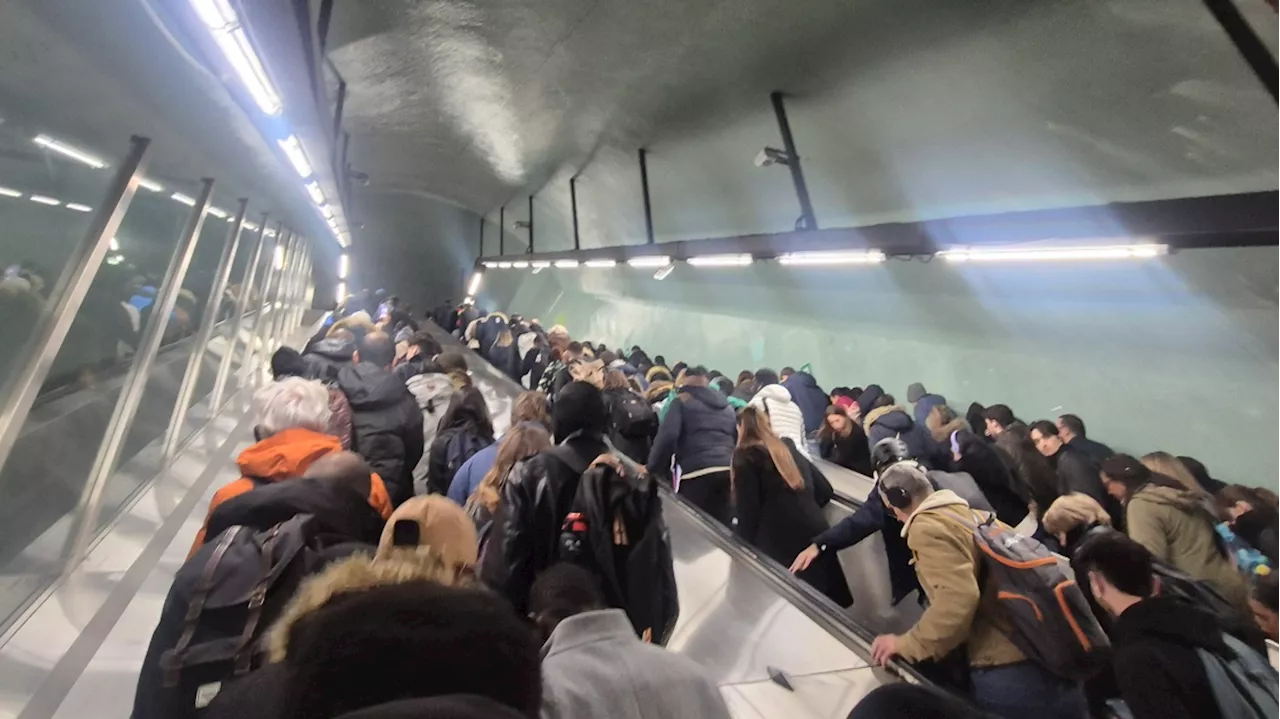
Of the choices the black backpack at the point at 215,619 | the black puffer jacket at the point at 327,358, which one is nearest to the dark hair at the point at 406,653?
the black backpack at the point at 215,619

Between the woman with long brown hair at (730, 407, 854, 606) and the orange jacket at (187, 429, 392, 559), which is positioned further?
the woman with long brown hair at (730, 407, 854, 606)

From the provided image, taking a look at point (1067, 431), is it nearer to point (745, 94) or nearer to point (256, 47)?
point (745, 94)

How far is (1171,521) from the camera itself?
326 centimetres

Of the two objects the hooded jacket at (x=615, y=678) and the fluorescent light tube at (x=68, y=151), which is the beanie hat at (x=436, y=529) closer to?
the hooded jacket at (x=615, y=678)

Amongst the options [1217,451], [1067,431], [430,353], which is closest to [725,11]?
[430,353]

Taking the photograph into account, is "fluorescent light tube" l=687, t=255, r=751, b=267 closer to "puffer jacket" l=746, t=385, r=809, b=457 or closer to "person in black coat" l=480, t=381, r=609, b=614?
"puffer jacket" l=746, t=385, r=809, b=457

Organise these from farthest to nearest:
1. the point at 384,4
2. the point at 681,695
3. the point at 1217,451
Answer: the point at 1217,451 → the point at 384,4 → the point at 681,695

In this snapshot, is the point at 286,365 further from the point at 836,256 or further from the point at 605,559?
the point at 836,256

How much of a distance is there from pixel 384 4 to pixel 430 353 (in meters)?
2.94

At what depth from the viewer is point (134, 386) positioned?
358 cm

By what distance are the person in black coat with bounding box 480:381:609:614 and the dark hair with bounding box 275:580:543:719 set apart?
4.76 feet

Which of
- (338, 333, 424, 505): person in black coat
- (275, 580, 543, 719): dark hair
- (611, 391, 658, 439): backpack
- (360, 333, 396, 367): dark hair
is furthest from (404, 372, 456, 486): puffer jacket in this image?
(275, 580, 543, 719): dark hair

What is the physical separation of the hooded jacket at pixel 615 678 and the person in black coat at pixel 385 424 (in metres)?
2.28

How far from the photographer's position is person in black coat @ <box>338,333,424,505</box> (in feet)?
11.1
